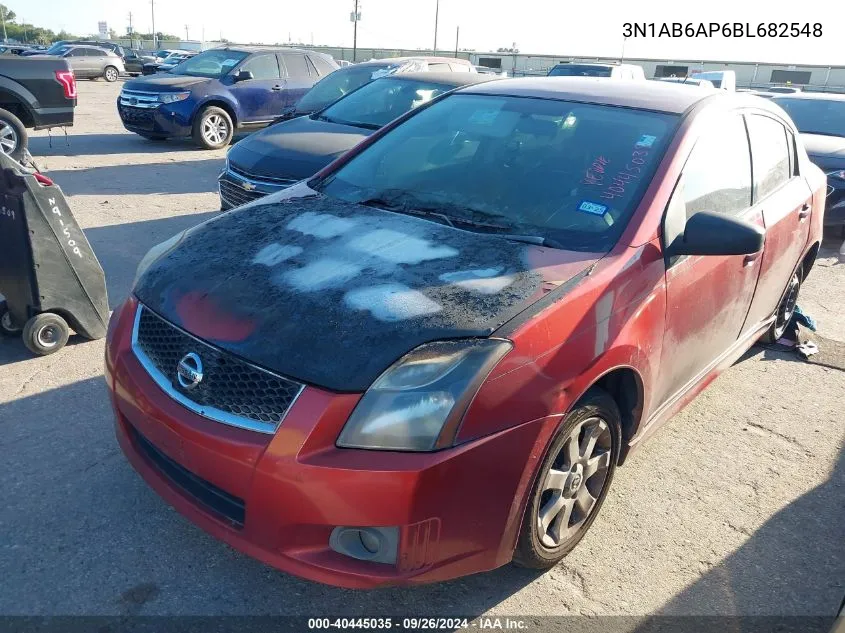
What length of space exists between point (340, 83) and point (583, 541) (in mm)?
8102

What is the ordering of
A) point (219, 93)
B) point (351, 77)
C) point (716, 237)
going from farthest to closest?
point (219, 93)
point (351, 77)
point (716, 237)

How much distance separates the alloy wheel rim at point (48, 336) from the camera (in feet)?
13.3

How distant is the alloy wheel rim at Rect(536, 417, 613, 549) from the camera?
2.46 metres

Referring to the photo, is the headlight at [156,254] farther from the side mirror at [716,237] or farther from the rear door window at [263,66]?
the rear door window at [263,66]

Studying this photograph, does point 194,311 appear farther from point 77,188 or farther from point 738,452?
point 77,188

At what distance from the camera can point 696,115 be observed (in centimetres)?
315

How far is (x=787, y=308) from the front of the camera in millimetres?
4902

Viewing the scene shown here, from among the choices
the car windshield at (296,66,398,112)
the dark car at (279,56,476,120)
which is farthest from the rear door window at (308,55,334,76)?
the car windshield at (296,66,398,112)

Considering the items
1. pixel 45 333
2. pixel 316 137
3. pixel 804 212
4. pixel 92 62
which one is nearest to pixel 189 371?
pixel 45 333

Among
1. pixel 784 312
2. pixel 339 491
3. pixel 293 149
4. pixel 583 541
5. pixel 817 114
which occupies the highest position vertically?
pixel 817 114

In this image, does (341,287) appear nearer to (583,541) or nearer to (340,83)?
(583,541)

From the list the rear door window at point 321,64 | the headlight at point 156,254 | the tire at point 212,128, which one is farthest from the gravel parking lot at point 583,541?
the rear door window at point 321,64

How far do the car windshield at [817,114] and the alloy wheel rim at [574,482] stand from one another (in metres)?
8.07

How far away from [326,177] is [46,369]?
198cm
